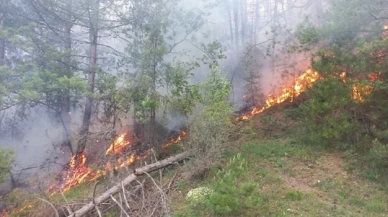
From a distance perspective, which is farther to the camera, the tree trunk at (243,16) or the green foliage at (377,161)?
the tree trunk at (243,16)

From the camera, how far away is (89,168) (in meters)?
11.2

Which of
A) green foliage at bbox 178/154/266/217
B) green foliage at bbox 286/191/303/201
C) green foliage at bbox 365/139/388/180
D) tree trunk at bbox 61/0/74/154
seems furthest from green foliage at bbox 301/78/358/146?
tree trunk at bbox 61/0/74/154

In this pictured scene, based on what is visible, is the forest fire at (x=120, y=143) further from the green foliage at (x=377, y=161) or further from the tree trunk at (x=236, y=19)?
the tree trunk at (x=236, y=19)

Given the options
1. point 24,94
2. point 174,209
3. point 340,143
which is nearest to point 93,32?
point 24,94

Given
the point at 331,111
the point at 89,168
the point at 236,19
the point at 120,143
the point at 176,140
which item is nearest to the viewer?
the point at 331,111

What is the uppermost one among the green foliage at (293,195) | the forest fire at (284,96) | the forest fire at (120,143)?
the forest fire at (284,96)

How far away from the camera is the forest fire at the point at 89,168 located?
9.74 m

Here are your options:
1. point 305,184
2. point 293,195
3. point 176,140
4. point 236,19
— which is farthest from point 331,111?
point 236,19

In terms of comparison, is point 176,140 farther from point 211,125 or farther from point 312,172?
point 312,172

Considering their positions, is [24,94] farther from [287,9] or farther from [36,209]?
[287,9]

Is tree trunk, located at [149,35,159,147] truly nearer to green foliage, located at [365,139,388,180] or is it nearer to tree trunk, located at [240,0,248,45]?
green foliage, located at [365,139,388,180]

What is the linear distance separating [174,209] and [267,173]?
2824 millimetres

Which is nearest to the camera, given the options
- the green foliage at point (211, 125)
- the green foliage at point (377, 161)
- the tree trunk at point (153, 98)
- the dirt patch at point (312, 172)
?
the green foliage at point (377, 161)

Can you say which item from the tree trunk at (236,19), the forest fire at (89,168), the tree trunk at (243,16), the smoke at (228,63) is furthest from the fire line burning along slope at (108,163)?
the tree trunk at (243,16)
